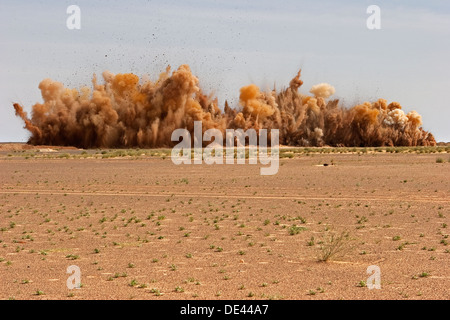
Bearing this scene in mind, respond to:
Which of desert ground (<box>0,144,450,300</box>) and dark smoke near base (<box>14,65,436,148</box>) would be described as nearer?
desert ground (<box>0,144,450,300</box>)

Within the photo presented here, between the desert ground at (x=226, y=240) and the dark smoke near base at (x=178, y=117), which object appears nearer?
the desert ground at (x=226, y=240)

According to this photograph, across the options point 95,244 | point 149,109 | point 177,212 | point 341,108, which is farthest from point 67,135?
point 95,244

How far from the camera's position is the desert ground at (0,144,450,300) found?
1427 cm

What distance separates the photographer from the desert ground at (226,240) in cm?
1427

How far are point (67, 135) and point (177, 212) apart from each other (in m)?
92.1

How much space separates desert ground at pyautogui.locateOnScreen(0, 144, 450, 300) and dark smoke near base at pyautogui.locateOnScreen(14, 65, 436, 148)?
71.2m

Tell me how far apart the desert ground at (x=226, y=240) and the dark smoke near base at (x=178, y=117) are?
234ft

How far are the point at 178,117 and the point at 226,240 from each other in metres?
91.0

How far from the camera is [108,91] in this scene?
119 metres

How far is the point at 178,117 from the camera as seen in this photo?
110812 mm

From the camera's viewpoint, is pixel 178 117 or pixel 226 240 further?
pixel 178 117

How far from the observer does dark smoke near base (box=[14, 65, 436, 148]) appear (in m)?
112
